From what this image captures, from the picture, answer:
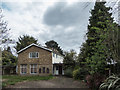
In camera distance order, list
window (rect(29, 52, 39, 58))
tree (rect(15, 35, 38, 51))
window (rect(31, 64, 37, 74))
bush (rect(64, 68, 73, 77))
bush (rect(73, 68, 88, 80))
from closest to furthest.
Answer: bush (rect(73, 68, 88, 80)) < bush (rect(64, 68, 73, 77)) < window (rect(31, 64, 37, 74)) < window (rect(29, 52, 39, 58)) < tree (rect(15, 35, 38, 51))

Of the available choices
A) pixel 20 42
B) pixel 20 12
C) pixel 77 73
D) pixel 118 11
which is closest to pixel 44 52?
pixel 77 73

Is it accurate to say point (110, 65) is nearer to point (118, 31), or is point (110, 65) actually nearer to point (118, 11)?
point (118, 31)

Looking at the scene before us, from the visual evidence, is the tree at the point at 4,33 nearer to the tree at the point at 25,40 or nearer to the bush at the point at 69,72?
the bush at the point at 69,72

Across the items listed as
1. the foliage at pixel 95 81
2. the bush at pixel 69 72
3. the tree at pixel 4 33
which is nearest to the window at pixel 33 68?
the bush at pixel 69 72

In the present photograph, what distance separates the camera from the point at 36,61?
2047 cm

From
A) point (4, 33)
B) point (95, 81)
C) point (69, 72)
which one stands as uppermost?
point (4, 33)

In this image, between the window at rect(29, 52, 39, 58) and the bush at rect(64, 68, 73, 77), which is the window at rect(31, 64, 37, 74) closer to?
the window at rect(29, 52, 39, 58)

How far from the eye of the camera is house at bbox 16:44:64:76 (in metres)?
20.1

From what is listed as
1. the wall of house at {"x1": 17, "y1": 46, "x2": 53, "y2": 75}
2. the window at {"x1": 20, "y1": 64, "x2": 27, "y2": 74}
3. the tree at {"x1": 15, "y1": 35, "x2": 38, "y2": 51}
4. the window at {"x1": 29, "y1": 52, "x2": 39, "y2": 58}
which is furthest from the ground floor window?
the tree at {"x1": 15, "y1": 35, "x2": 38, "y2": 51}

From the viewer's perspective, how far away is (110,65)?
29.3 feet

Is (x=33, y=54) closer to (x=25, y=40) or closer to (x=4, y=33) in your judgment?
(x=4, y=33)

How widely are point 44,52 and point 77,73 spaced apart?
27.2ft

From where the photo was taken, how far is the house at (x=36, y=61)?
20.1 m

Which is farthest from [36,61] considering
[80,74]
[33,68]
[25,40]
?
[25,40]
